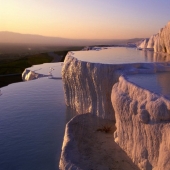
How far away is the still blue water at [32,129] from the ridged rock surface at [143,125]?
2.92 m

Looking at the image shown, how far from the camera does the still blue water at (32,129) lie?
27.8 feet

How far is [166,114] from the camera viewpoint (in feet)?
19.9

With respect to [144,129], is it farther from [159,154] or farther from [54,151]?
[54,151]

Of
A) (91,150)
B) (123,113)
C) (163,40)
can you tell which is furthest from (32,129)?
(163,40)

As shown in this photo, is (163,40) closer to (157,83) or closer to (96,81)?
(96,81)

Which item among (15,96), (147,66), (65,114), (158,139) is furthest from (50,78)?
(158,139)

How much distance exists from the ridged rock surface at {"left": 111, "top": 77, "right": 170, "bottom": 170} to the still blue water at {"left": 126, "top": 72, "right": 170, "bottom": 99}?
0.31 meters

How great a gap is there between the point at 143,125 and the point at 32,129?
20.2 ft

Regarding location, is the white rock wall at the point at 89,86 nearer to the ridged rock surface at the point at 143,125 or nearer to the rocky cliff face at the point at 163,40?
the ridged rock surface at the point at 143,125

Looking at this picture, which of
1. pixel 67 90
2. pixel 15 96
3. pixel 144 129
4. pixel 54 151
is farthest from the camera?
pixel 15 96

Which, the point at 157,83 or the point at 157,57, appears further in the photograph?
the point at 157,57

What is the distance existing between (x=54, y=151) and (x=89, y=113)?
3659 millimetres

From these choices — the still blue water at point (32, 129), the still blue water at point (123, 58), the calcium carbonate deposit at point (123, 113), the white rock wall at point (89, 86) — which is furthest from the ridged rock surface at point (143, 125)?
the still blue water at point (123, 58)

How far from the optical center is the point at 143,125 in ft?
22.5
